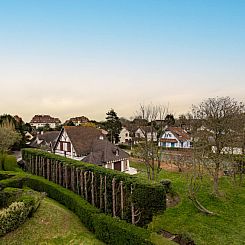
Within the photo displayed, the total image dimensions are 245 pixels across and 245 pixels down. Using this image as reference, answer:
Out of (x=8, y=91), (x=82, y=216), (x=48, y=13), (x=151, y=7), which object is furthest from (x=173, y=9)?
(x=8, y=91)

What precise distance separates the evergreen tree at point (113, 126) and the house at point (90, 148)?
23.0 m

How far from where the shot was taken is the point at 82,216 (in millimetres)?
11695

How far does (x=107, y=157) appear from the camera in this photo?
26.4 metres

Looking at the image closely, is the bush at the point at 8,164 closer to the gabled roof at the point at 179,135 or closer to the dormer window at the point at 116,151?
the dormer window at the point at 116,151

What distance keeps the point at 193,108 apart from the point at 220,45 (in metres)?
9.66

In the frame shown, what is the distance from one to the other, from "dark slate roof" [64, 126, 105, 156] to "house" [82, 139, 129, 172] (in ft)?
3.06

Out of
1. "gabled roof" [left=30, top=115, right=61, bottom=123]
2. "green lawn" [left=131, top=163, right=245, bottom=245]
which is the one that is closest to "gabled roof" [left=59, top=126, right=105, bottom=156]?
"green lawn" [left=131, top=163, right=245, bottom=245]

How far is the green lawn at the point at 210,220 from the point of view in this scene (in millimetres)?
11836

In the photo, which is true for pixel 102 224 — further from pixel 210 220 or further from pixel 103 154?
pixel 103 154

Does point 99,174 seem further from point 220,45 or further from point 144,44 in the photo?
point 220,45

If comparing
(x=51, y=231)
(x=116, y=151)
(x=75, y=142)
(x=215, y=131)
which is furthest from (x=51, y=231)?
(x=75, y=142)

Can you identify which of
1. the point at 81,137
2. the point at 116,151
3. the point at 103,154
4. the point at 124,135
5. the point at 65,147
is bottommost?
the point at 103,154

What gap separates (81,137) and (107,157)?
6.08m

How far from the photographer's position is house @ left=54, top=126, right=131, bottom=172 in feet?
86.8
